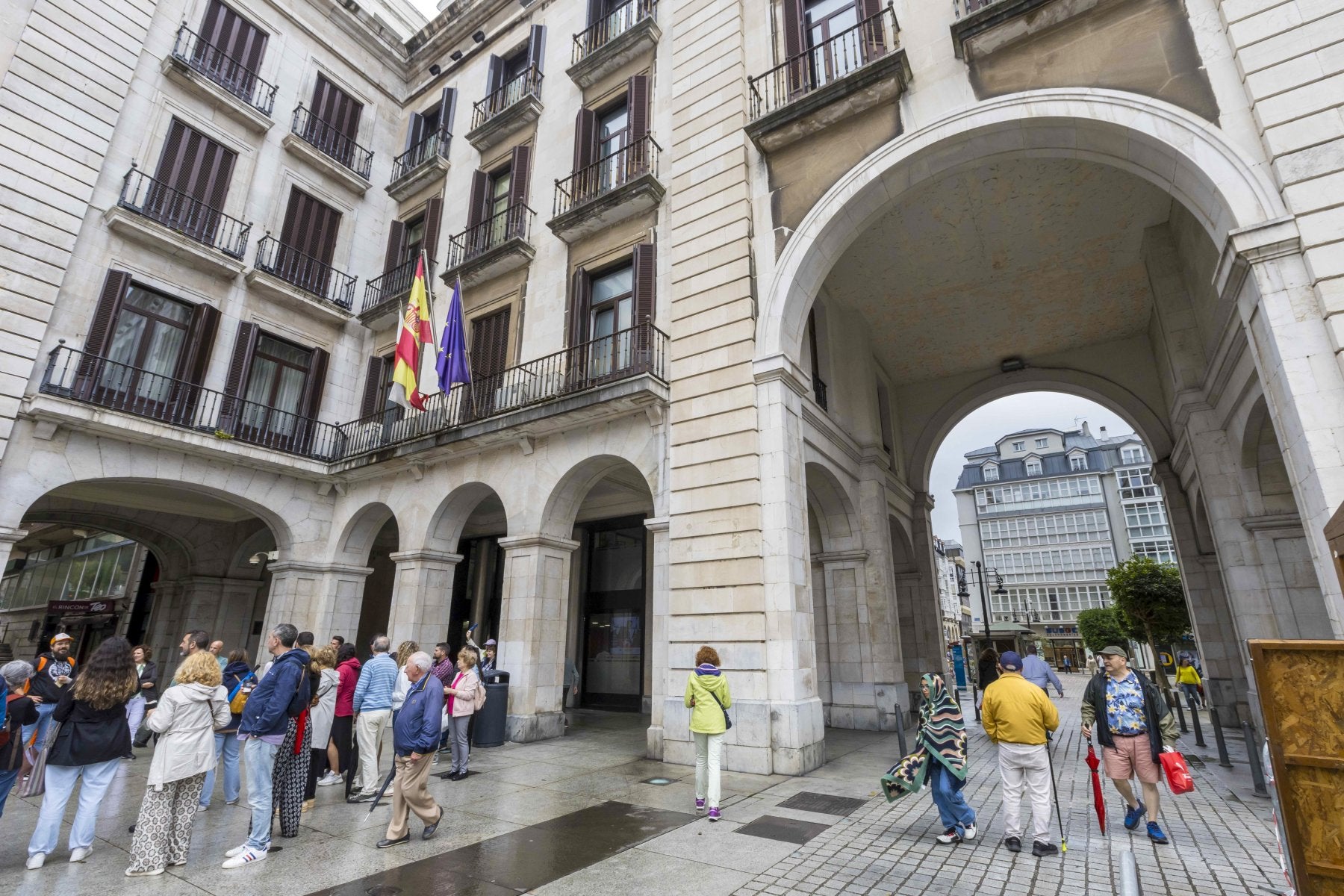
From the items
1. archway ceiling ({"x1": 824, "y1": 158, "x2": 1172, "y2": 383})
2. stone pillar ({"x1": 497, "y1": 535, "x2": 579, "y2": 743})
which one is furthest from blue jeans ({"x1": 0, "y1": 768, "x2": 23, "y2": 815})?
archway ceiling ({"x1": 824, "y1": 158, "x2": 1172, "y2": 383})

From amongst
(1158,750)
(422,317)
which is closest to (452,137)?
(422,317)

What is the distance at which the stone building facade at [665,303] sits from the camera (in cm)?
875

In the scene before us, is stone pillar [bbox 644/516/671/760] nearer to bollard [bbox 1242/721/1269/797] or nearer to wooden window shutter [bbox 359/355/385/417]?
bollard [bbox 1242/721/1269/797]

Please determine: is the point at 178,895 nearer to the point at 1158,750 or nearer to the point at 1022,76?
the point at 1158,750

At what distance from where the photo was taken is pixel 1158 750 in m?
5.85

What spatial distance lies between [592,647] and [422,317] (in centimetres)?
961

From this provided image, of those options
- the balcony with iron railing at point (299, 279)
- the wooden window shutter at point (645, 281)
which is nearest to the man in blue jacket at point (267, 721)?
the wooden window shutter at point (645, 281)

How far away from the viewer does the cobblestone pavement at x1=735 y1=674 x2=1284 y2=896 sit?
4.72 metres

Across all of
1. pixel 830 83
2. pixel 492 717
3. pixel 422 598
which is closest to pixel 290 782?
pixel 492 717

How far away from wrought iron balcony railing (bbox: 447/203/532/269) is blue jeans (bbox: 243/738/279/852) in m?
11.9

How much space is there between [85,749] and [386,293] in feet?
48.5

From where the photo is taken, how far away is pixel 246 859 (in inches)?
207

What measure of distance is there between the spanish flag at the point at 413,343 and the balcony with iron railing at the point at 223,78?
21.8 ft

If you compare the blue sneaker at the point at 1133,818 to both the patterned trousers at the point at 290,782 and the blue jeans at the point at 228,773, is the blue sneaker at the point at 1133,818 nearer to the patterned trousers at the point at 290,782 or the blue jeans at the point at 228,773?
the patterned trousers at the point at 290,782
